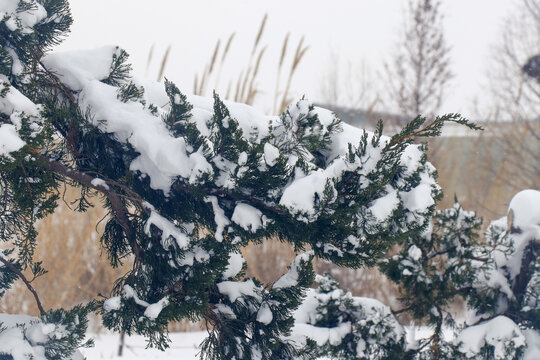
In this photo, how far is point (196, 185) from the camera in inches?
70.6

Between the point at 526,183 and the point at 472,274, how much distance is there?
807 centimetres

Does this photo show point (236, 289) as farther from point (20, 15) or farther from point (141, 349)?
point (141, 349)

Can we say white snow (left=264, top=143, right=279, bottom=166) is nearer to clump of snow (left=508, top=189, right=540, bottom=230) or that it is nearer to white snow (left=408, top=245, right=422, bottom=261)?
white snow (left=408, top=245, right=422, bottom=261)

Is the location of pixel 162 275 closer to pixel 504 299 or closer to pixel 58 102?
pixel 58 102

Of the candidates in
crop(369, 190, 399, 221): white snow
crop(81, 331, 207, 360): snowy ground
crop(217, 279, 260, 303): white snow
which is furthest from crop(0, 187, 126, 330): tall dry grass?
crop(369, 190, 399, 221): white snow

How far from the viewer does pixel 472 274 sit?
321cm

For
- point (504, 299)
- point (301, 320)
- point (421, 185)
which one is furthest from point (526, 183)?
point (421, 185)

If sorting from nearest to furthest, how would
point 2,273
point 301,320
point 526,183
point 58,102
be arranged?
point 58,102
point 2,273
point 301,320
point 526,183

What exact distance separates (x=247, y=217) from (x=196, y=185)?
0.20m

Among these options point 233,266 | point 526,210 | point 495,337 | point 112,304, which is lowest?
point 495,337

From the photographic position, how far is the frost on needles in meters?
1.73

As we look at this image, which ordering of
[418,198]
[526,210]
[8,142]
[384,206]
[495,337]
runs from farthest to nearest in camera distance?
[526,210]
[495,337]
[418,198]
[384,206]
[8,142]

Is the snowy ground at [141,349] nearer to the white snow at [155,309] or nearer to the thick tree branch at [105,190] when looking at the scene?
the thick tree branch at [105,190]

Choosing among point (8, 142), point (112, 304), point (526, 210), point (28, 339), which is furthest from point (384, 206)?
point (526, 210)
